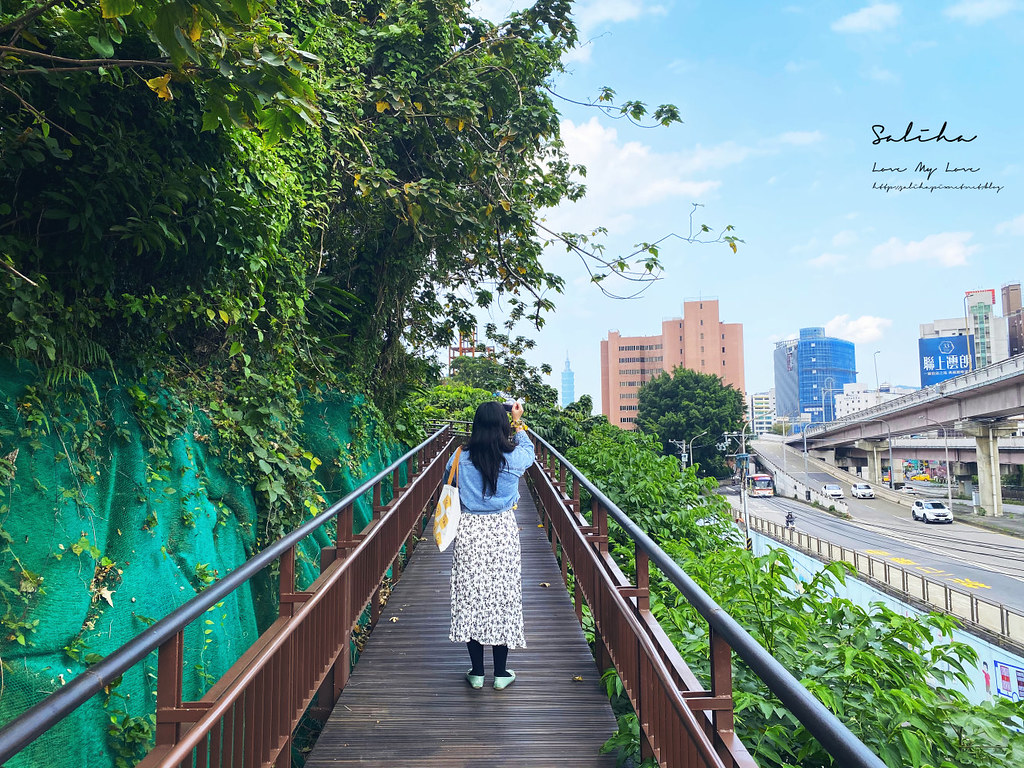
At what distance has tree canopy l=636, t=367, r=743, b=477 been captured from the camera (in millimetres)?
54125

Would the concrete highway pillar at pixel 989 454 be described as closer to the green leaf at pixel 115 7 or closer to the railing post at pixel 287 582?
the railing post at pixel 287 582

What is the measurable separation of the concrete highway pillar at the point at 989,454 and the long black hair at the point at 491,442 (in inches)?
1880

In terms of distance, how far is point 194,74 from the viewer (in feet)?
9.09

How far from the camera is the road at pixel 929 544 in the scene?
82.6 ft

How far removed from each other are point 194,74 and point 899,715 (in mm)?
4004

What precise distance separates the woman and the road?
2532cm

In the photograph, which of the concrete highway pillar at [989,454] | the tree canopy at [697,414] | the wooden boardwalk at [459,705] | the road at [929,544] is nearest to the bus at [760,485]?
the tree canopy at [697,414]

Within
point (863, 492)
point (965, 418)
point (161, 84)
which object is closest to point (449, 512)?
point (161, 84)

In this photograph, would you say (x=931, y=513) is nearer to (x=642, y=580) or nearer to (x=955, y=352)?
(x=642, y=580)

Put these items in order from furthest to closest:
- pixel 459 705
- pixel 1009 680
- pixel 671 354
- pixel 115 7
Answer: pixel 671 354 < pixel 1009 680 < pixel 459 705 < pixel 115 7

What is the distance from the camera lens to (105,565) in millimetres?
2900

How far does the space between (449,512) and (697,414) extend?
53136mm

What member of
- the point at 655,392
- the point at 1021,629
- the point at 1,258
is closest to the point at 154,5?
the point at 1,258

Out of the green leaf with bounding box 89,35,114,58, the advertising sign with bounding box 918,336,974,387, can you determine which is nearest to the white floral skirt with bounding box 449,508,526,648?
the green leaf with bounding box 89,35,114,58
